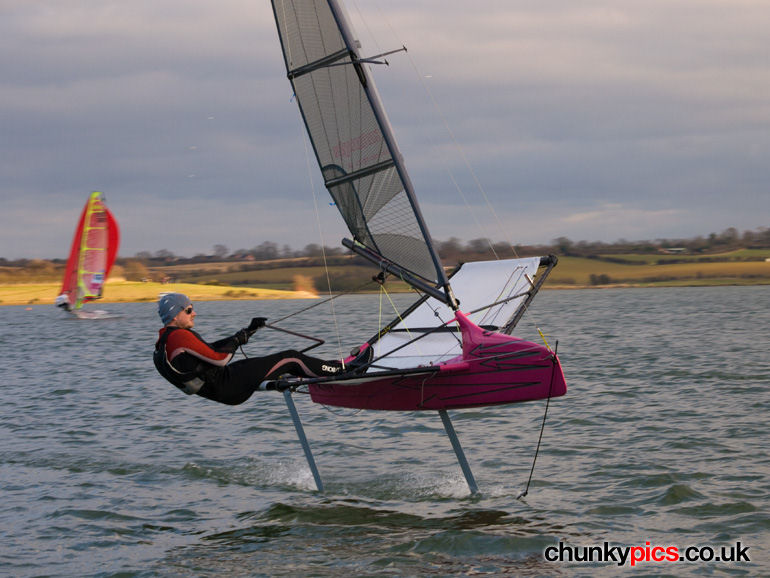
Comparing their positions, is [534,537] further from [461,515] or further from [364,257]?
[364,257]

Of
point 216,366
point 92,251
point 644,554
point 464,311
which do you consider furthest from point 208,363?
point 92,251

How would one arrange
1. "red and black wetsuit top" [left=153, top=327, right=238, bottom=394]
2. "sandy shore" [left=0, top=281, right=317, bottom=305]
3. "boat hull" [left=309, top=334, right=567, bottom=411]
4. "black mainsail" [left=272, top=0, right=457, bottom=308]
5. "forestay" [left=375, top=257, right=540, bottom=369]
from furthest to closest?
"sandy shore" [left=0, top=281, right=317, bottom=305], "forestay" [left=375, top=257, right=540, bottom=369], "black mainsail" [left=272, top=0, right=457, bottom=308], "red and black wetsuit top" [left=153, top=327, right=238, bottom=394], "boat hull" [left=309, top=334, right=567, bottom=411]

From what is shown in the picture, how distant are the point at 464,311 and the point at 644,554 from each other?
333 centimetres

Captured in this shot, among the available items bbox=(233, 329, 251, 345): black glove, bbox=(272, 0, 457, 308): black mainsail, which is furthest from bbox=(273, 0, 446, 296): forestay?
bbox=(233, 329, 251, 345): black glove

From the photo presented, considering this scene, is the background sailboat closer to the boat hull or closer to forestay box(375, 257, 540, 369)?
forestay box(375, 257, 540, 369)

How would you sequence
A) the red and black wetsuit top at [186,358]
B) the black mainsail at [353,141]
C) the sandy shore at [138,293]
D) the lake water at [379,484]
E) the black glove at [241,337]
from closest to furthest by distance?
1. the lake water at [379,484]
2. the red and black wetsuit top at [186,358]
3. the black glove at [241,337]
4. the black mainsail at [353,141]
5. the sandy shore at [138,293]

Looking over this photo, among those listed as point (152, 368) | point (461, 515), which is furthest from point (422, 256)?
point (152, 368)

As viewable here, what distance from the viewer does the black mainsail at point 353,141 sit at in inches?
289

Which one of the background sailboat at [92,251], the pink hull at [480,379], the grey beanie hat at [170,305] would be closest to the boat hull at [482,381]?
the pink hull at [480,379]

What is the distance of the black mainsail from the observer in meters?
7.35

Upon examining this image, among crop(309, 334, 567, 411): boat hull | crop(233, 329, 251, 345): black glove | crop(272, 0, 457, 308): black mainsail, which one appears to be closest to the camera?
crop(309, 334, 567, 411): boat hull

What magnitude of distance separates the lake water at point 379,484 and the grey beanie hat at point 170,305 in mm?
1658

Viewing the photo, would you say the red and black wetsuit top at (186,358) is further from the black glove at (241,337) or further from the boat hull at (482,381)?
the boat hull at (482,381)

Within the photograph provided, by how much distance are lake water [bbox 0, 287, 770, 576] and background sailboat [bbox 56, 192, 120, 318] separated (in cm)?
2223
